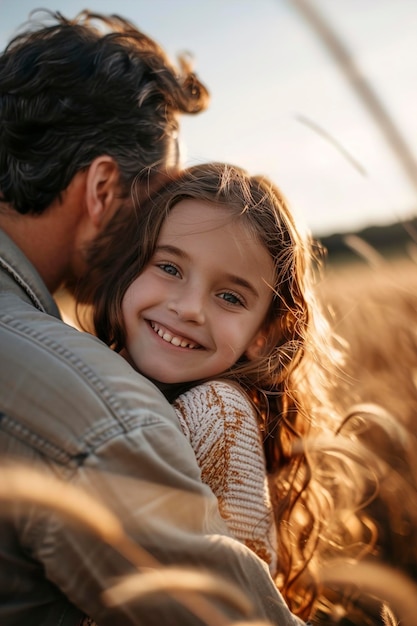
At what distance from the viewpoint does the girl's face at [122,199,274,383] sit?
6.68 ft

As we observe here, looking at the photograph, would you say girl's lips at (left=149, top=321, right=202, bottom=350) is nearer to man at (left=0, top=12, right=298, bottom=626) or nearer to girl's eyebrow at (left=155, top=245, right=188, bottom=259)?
girl's eyebrow at (left=155, top=245, right=188, bottom=259)

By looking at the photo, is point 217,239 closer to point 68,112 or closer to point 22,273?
point 22,273

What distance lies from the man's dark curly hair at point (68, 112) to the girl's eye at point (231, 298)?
650mm

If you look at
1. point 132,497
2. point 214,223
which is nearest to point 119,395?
point 132,497

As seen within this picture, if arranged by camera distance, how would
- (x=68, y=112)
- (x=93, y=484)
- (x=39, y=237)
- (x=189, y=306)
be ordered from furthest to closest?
(x=68, y=112) < (x=39, y=237) < (x=189, y=306) < (x=93, y=484)

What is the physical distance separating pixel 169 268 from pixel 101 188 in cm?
52

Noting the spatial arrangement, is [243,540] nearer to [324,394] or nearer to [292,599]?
[292,599]

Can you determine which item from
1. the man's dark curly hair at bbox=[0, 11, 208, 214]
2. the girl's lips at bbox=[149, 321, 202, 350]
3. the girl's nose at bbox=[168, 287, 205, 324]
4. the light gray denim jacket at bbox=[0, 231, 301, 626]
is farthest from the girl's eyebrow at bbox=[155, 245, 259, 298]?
the light gray denim jacket at bbox=[0, 231, 301, 626]

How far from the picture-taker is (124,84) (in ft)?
8.48

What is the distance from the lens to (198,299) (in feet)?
6.70

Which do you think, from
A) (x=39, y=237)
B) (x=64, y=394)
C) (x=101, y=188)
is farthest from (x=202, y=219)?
(x=64, y=394)

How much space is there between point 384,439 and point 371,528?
0.54 m

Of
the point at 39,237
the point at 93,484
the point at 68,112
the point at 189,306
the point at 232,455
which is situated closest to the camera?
the point at 93,484

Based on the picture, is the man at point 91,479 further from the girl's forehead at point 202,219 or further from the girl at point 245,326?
the girl's forehead at point 202,219
